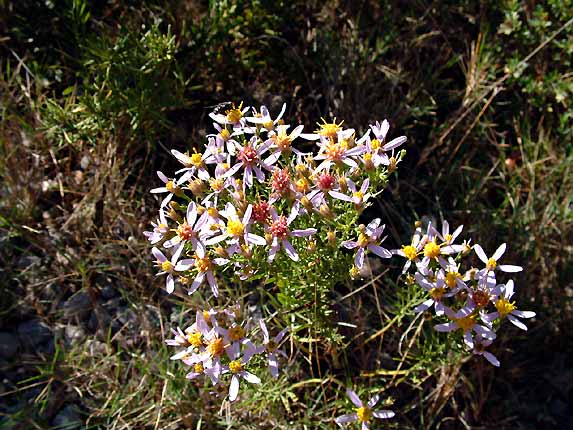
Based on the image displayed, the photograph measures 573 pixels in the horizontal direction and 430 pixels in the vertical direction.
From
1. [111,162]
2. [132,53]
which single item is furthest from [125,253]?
[132,53]

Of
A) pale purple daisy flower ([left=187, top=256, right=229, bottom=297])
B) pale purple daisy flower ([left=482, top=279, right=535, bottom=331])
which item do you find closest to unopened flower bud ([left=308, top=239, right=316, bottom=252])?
pale purple daisy flower ([left=187, top=256, right=229, bottom=297])

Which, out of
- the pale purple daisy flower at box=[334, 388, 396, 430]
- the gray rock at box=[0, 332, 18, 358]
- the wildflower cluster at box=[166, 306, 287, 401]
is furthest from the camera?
the gray rock at box=[0, 332, 18, 358]

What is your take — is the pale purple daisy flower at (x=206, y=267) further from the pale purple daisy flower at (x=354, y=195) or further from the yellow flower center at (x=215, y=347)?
the pale purple daisy flower at (x=354, y=195)

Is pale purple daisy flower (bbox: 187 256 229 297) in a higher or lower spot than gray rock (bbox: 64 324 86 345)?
higher

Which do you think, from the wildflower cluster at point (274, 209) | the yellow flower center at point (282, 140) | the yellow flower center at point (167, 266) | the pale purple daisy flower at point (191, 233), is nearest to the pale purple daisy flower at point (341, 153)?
the wildflower cluster at point (274, 209)

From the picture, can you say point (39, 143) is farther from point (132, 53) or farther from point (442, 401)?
point (442, 401)

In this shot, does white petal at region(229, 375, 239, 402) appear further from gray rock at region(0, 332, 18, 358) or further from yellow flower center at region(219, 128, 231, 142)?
gray rock at region(0, 332, 18, 358)

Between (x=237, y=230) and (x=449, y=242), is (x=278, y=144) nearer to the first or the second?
(x=237, y=230)
